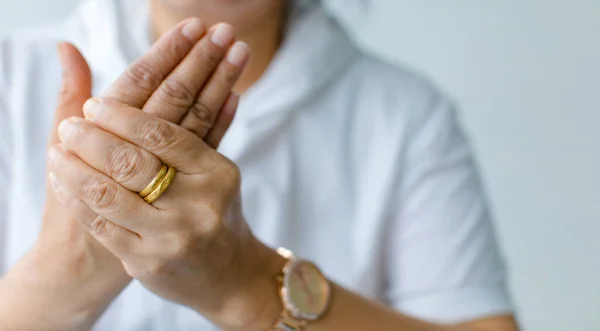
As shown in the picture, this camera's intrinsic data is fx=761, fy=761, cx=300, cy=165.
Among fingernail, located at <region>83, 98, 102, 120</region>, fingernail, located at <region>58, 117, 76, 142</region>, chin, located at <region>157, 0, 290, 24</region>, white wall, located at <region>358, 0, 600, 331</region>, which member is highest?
chin, located at <region>157, 0, 290, 24</region>

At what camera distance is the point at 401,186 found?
91 centimetres

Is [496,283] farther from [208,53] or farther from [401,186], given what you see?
[208,53]

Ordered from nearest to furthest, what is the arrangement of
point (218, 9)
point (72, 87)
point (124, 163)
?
1. point (124, 163)
2. point (72, 87)
3. point (218, 9)

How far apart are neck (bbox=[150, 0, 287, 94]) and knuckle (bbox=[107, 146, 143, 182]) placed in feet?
0.97

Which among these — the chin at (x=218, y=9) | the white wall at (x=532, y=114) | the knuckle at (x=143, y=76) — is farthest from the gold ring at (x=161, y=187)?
the white wall at (x=532, y=114)

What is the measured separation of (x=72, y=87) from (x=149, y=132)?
0.45 ft

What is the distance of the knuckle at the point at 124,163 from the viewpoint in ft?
1.89

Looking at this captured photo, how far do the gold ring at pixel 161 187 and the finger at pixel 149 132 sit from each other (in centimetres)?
1

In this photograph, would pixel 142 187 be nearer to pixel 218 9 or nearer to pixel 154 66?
pixel 154 66

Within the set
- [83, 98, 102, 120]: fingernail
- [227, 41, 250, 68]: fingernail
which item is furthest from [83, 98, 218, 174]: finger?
[227, 41, 250, 68]: fingernail

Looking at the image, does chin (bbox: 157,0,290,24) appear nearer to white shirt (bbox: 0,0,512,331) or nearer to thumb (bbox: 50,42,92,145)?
white shirt (bbox: 0,0,512,331)

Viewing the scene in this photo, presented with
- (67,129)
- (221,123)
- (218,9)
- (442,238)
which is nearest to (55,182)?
(67,129)

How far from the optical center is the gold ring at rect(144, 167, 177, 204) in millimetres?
585

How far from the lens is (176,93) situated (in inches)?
25.5
